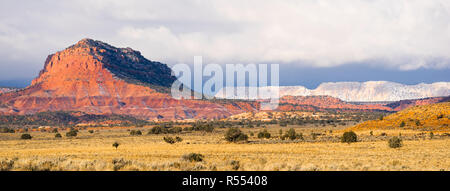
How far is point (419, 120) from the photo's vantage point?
67.2 meters

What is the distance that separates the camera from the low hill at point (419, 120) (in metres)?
62.8

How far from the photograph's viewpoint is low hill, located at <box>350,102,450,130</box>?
62.8m

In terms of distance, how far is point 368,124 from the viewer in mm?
71250

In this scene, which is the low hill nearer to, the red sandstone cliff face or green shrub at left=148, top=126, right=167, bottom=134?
green shrub at left=148, top=126, right=167, bottom=134

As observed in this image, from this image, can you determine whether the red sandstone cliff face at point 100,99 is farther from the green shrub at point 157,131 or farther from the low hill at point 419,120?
the low hill at point 419,120

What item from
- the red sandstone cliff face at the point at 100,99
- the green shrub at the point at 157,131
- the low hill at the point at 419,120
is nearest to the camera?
the low hill at the point at 419,120

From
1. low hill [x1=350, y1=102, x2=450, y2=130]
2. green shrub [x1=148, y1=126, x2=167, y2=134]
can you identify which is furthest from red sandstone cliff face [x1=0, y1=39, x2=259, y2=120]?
low hill [x1=350, y1=102, x2=450, y2=130]

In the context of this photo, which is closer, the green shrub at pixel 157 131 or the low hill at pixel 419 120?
the low hill at pixel 419 120

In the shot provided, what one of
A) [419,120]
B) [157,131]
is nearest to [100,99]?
[157,131]

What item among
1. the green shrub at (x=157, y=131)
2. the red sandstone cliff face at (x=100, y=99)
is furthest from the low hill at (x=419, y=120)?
the red sandstone cliff face at (x=100, y=99)

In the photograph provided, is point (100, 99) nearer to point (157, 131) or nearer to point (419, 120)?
point (157, 131)

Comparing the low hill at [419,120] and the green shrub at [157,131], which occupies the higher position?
the low hill at [419,120]
